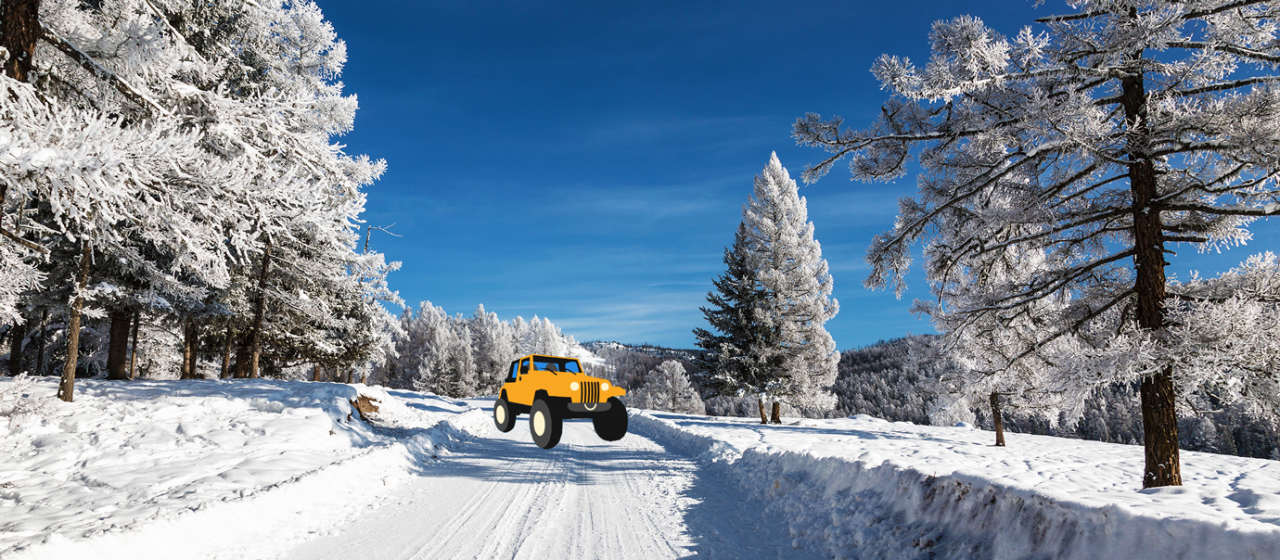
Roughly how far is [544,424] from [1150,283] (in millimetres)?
7588

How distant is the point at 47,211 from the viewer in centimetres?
1415

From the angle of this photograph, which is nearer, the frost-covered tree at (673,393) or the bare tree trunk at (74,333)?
the bare tree trunk at (74,333)

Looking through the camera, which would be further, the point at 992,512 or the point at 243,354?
the point at 243,354

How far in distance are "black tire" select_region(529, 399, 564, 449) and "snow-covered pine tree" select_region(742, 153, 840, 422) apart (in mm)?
19956

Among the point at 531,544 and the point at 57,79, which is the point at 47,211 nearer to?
the point at 57,79

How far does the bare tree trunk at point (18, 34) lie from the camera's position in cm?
579

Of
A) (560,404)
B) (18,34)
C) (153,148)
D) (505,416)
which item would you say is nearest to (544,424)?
(560,404)

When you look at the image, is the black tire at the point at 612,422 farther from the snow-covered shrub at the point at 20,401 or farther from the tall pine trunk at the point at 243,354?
the tall pine trunk at the point at 243,354

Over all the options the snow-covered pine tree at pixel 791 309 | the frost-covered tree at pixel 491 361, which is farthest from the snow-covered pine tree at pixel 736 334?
the frost-covered tree at pixel 491 361

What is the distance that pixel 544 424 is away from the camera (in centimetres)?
585

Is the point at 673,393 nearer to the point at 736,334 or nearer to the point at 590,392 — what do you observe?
the point at 736,334

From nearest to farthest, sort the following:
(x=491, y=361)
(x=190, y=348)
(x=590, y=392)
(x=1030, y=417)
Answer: (x=590, y=392)
(x=190, y=348)
(x=1030, y=417)
(x=491, y=361)

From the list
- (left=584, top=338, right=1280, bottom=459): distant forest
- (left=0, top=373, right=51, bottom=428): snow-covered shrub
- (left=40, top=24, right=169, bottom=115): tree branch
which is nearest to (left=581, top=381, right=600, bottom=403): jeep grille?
(left=40, top=24, right=169, bottom=115): tree branch

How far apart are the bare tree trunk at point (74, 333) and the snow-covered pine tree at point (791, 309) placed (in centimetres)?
2271
